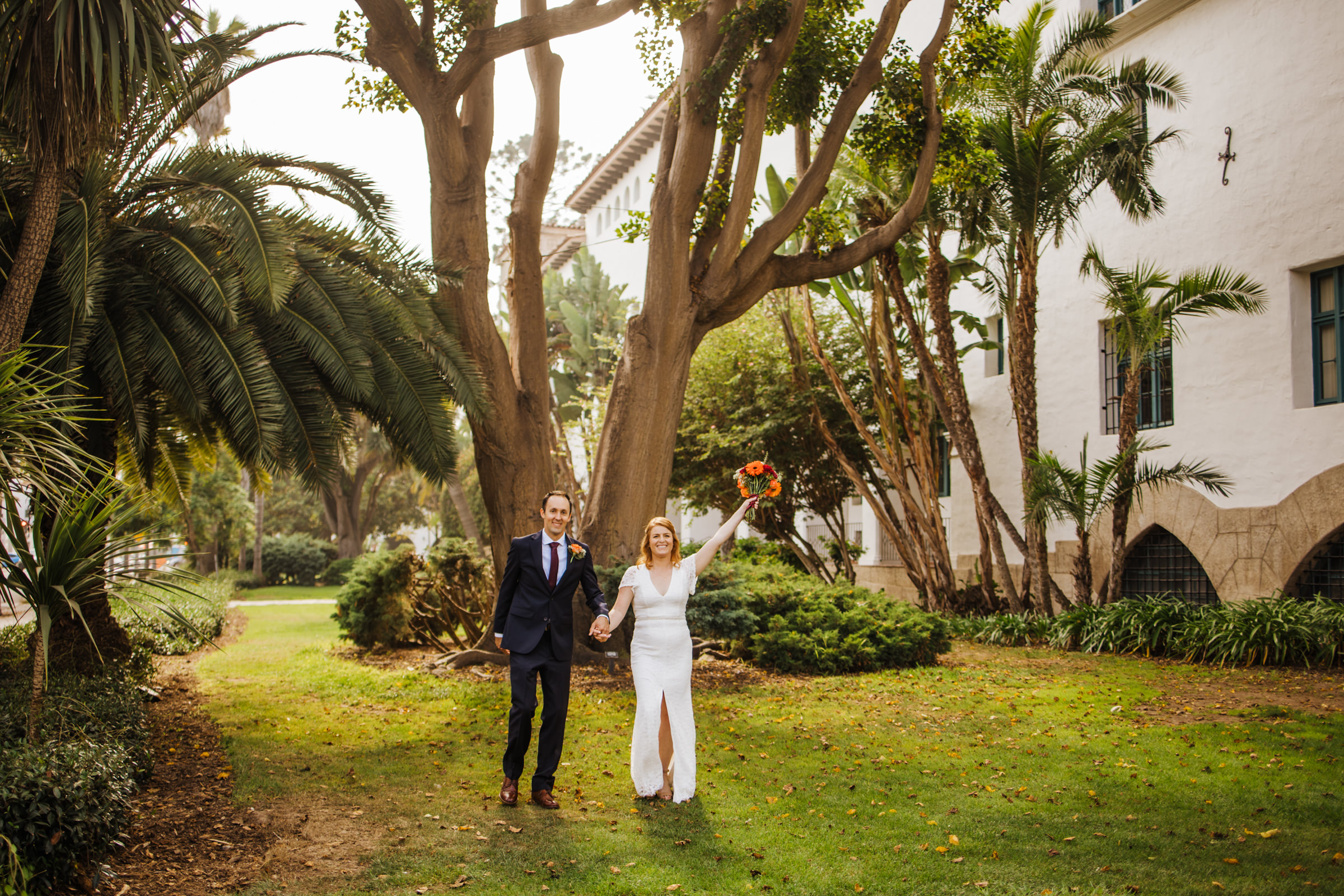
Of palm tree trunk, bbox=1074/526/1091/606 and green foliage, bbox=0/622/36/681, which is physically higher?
palm tree trunk, bbox=1074/526/1091/606

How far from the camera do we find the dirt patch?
16.1 feet

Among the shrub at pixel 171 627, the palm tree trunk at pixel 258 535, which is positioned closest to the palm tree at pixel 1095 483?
the shrub at pixel 171 627

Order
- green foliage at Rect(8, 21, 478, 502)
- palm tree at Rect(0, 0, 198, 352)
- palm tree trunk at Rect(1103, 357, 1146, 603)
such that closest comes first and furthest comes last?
palm tree at Rect(0, 0, 198, 352)
green foliage at Rect(8, 21, 478, 502)
palm tree trunk at Rect(1103, 357, 1146, 603)

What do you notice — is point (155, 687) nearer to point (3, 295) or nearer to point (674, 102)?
point (3, 295)

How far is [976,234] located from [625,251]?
24517mm

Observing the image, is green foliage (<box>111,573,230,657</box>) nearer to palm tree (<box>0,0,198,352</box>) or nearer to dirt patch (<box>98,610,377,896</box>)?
dirt patch (<box>98,610,377,896</box>)

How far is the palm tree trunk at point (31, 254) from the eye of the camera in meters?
6.71

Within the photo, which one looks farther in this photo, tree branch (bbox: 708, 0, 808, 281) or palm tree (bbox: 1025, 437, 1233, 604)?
palm tree (bbox: 1025, 437, 1233, 604)

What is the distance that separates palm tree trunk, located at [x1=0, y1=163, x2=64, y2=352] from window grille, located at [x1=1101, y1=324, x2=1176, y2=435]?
13.2 m

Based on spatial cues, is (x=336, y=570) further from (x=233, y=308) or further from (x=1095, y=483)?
(x=233, y=308)

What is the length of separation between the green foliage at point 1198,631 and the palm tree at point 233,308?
8.78m

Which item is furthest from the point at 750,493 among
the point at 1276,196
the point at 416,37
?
the point at 1276,196

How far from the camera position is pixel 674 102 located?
12.2 metres

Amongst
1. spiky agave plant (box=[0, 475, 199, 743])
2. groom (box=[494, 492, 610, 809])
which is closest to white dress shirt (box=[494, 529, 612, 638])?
groom (box=[494, 492, 610, 809])
